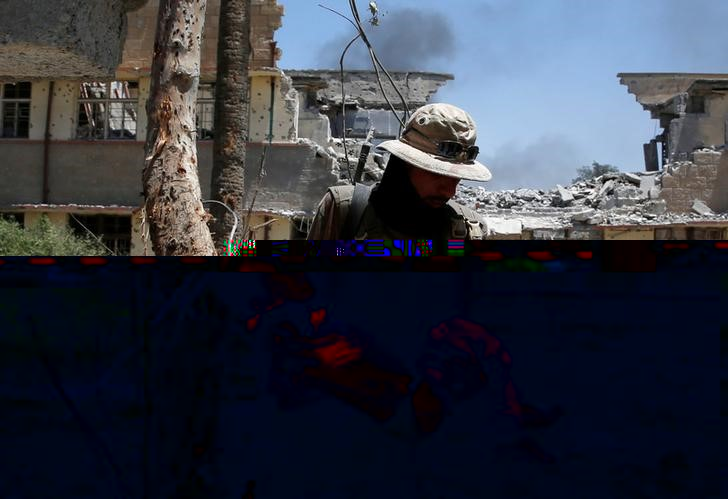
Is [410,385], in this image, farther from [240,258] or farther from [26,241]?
[26,241]

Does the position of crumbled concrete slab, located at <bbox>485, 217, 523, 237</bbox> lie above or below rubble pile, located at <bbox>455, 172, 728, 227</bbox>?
below

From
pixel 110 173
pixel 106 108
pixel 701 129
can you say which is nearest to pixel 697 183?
pixel 701 129

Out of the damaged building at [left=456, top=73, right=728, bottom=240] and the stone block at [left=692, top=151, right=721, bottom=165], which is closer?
the damaged building at [left=456, top=73, right=728, bottom=240]

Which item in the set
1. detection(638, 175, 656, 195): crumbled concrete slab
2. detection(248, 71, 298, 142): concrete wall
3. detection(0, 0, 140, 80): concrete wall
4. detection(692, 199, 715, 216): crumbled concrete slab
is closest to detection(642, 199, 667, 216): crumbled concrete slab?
detection(638, 175, 656, 195): crumbled concrete slab

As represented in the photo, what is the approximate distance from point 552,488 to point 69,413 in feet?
2.64

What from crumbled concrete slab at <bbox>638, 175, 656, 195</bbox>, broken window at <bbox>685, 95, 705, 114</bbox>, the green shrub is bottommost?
the green shrub

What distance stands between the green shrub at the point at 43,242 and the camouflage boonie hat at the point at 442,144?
43.9 ft

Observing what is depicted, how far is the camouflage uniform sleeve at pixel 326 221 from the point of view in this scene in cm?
340

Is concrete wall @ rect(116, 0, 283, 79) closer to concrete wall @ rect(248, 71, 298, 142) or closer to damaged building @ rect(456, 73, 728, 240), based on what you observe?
concrete wall @ rect(248, 71, 298, 142)

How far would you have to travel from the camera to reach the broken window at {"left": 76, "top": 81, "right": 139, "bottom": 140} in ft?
74.5

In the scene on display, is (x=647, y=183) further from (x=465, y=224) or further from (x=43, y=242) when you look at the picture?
(x=465, y=224)

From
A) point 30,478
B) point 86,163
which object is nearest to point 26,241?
point 86,163

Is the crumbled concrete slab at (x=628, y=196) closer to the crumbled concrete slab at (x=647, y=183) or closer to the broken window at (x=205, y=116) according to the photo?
the crumbled concrete slab at (x=647, y=183)

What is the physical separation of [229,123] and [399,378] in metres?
8.74
